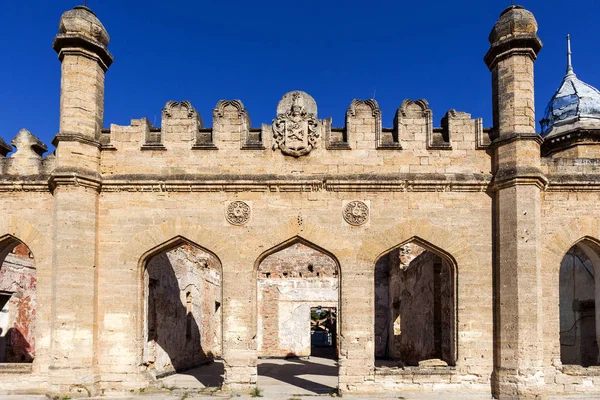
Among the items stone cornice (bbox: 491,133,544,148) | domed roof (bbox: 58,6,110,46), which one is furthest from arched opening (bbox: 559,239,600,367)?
domed roof (bbox: 58,6,110,46)

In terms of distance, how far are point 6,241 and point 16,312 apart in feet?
15.4

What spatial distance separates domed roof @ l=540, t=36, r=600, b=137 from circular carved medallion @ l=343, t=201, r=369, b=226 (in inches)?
292

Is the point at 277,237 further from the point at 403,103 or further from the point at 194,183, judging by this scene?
the point at 403,103

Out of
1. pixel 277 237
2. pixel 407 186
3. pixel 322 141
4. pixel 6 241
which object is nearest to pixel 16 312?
pixel 6 241

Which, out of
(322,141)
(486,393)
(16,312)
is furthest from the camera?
(16,312)

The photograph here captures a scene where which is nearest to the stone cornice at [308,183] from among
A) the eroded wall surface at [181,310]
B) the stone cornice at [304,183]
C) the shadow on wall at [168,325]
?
the stone cornice at [304,183]

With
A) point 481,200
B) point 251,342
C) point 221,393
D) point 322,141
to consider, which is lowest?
point 221,393

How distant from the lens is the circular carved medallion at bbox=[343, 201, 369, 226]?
10445 mm

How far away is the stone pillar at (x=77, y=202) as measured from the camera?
9.77 meters

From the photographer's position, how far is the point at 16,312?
14.7m

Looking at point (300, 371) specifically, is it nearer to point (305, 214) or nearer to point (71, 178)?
point (305, 214)

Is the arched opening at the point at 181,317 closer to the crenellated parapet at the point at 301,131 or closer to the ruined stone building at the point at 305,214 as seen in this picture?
the ruined stone building at the point at 305,214

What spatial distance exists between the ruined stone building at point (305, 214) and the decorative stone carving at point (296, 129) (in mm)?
26

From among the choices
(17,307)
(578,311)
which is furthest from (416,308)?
(17,307)
